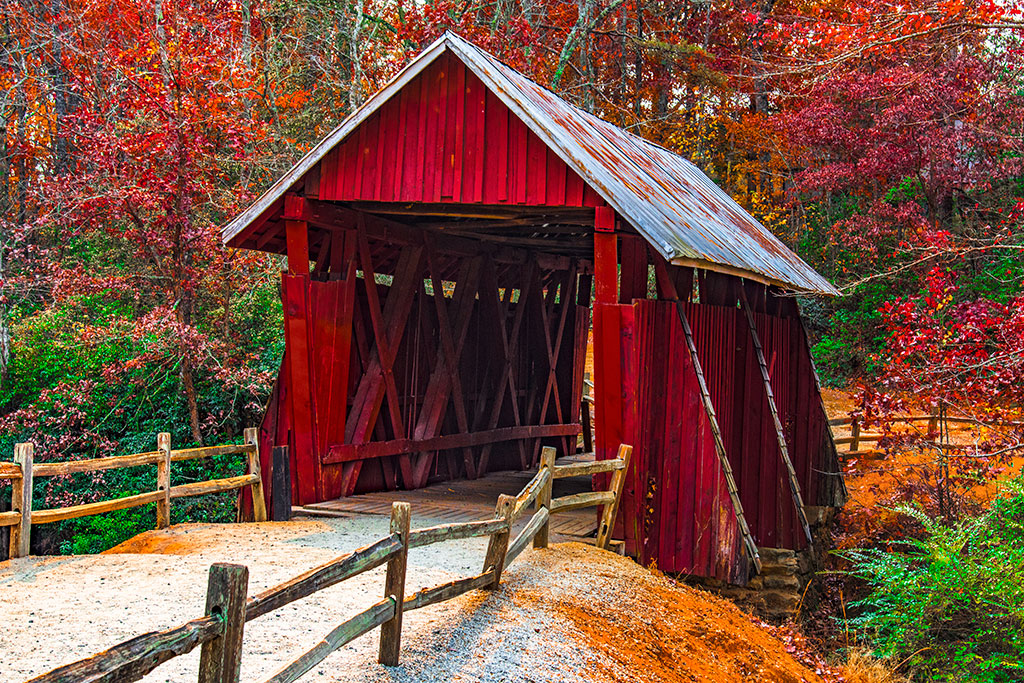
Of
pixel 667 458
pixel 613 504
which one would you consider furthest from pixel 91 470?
pixel 667 458

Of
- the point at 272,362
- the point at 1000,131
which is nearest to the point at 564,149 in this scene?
the point at 272,362

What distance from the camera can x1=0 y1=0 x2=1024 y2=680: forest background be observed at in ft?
51.3

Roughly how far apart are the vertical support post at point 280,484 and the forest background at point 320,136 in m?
6.61

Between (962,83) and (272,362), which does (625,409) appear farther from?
(962,83)

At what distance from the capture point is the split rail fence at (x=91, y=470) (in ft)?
26.1

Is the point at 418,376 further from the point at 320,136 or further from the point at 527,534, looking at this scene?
the point at 320,136

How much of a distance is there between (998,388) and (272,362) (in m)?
12.1

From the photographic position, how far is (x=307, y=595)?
15.0 feet

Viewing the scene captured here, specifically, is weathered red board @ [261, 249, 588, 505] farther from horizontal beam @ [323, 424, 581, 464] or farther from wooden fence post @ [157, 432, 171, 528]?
wooden fence post @ [157, 432, 171, 528]

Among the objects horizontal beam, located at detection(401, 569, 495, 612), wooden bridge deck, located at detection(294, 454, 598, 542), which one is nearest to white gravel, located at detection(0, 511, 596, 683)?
horizontal beam, located at detection(401, 569, 495, 612)

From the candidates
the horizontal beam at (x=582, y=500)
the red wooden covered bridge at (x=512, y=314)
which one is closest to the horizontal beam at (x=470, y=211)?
the red wooden covered bridge at (x=512, y=314)

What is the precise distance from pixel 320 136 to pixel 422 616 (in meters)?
22.1

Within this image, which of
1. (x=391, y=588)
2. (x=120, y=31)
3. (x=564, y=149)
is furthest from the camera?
(x=120, y=31)

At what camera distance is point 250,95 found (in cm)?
2356
